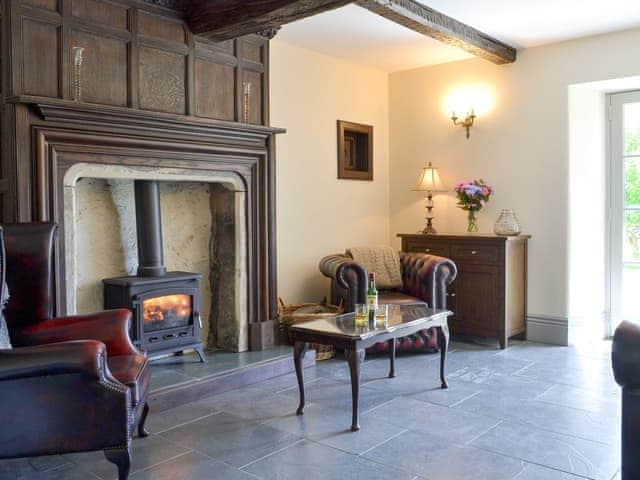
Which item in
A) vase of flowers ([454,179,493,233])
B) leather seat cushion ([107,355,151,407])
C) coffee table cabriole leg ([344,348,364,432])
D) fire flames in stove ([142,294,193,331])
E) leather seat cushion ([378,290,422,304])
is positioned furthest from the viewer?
vase of flowers ([454,179,493,233])

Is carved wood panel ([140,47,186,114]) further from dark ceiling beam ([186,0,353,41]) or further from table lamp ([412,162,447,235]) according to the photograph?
table lamp ([412,162,447,235])

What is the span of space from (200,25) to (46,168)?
4.50 ft

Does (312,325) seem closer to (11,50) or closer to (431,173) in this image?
(11,50)

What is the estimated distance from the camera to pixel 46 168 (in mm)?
3318

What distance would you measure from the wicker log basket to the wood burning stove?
2.46 ft

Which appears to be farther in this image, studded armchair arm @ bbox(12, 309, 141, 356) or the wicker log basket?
the wicker log basket

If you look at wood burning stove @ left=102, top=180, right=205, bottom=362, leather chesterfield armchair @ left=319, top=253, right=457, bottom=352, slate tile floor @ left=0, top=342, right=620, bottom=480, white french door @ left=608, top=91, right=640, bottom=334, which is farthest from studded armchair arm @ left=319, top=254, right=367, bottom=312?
white french door @ left=608, top=91, right=640, bottom=334

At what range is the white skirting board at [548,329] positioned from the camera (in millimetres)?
5141

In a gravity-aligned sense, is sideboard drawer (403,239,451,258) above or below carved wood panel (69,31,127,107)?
below

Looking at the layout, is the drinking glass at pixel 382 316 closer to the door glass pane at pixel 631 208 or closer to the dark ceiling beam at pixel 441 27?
the dark ceiling beam at pixel 441 27

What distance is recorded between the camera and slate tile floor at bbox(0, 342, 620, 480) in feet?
8.82

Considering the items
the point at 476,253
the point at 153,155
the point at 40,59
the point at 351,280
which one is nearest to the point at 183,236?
the point at 153,155

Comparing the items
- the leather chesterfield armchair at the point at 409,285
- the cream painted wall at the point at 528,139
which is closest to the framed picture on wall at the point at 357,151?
the cream painted wall at the point at 528,139

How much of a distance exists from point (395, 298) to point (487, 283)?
87cm
